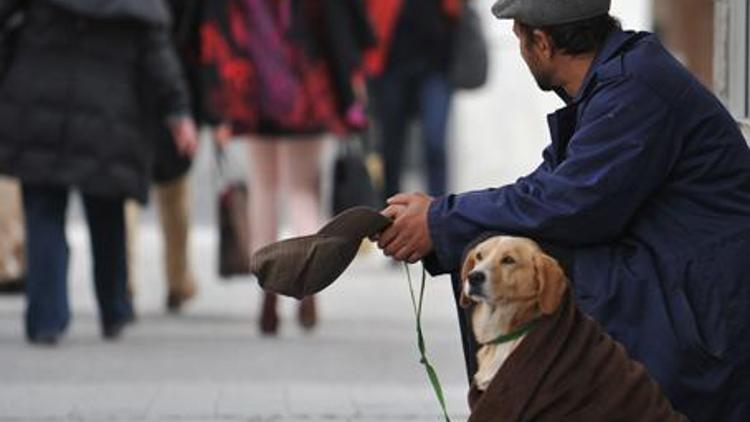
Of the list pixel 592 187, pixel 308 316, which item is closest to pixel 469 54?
pixel 308 316

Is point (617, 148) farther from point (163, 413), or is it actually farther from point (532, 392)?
point (163, 413)

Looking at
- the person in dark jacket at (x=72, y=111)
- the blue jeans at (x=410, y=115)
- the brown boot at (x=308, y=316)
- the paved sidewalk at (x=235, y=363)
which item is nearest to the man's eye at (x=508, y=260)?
the paved sidewalk at (x=235, y=363)

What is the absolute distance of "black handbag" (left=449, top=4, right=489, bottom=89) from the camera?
12375 mm

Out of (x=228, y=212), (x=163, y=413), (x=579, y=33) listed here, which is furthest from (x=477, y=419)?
(x=228, y=212)

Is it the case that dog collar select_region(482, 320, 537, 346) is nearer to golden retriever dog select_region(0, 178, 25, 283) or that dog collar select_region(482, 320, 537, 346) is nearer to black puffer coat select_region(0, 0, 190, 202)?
black puffer coat select_region(0, 0, 190, 202)

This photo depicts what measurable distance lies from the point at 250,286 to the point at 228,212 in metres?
1.63

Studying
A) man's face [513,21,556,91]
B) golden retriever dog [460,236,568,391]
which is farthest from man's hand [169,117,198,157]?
golden retriever dog [460,236,568,391]

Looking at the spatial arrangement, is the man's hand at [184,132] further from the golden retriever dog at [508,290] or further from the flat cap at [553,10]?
the golden retriever dog at [508,290]

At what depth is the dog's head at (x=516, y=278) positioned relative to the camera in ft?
14.4

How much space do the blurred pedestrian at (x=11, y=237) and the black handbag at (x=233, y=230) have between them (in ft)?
3.33

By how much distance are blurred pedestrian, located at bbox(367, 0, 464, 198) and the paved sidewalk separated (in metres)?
1.02

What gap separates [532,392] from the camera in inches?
174

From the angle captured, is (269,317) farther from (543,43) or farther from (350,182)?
(543,43)

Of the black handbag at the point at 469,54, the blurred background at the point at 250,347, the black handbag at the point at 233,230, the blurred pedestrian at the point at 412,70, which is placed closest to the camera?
the blurred background at the point at 250,347
